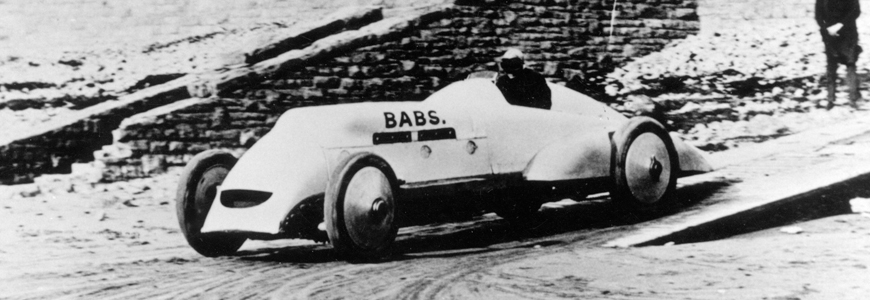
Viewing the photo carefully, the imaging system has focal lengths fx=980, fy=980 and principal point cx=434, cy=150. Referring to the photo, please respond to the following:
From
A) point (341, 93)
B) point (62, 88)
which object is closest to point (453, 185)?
point (341, 93)

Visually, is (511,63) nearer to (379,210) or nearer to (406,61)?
(379,210)

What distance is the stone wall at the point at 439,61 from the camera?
7016 millimetres

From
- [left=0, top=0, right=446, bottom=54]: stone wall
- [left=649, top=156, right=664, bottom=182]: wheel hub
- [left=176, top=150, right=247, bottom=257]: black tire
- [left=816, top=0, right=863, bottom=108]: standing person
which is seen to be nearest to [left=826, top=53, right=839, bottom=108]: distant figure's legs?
[left=816, top=0, right=863, bottom=108]: standing person

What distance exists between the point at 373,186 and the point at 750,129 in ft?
12.8

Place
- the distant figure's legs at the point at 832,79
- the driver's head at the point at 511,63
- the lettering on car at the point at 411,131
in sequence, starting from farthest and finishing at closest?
the distant figure's legs at the point at 832,79 < the driver's head at the point at 511,63 < the lettering on car at the point at 411,131

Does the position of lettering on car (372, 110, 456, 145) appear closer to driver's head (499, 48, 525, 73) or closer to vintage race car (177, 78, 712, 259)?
vintage race car (177, 78, 712, 259)

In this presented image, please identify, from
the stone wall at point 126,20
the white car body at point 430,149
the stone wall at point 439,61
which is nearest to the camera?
the white car body at point 430,149

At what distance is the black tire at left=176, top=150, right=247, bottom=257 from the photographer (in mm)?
4719

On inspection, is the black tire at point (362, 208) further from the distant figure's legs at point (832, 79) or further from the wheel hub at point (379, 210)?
the distant figure's legs at point (832, 79)

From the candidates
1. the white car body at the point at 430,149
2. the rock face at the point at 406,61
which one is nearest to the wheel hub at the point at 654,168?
the white car body at the point at 430,149

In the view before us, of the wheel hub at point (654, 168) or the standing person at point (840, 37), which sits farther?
the standing person at point (840, 37)

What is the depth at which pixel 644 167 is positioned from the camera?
5574mm

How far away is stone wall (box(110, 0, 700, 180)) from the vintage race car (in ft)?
7.14

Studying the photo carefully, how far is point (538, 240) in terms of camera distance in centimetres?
518
